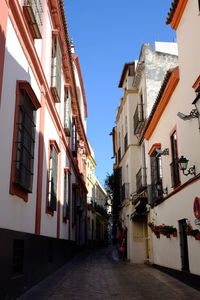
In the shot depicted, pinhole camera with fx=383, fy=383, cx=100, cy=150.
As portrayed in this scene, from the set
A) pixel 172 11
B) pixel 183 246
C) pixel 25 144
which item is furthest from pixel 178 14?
pixel 183 246

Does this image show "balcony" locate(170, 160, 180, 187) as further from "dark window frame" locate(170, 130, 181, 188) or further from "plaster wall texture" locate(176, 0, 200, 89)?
"plaster wall texture" locate(176, 0, 200, 89)

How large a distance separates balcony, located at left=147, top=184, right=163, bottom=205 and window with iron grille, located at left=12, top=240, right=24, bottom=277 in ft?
20.9

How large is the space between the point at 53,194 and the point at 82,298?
188 inches

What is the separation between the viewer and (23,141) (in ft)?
24.3

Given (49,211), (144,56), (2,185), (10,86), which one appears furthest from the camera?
(144,56)

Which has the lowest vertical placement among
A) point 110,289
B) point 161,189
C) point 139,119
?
point 110,289

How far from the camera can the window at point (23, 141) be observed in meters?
6.86

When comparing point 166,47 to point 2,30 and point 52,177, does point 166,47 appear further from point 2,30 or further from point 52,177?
point 2,30

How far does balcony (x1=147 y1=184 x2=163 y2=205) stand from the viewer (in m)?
12.9

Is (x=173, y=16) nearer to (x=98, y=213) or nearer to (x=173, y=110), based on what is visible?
(x=173, y=110)

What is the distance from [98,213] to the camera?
142 feet

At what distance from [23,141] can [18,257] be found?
2.22 meters

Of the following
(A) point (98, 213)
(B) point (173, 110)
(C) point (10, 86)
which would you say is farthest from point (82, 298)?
(A) point (98, 213)

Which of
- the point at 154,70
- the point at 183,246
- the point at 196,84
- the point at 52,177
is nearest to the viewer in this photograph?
the point at 196,84
